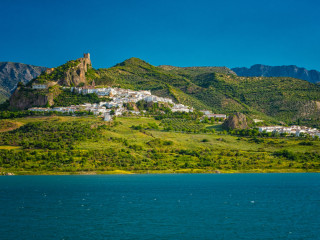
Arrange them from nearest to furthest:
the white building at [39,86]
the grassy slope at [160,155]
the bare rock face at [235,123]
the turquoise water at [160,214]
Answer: the turquoise water at [160,214] → the grassy slope at [160,155] → the bare rock face at [235,123] → the white building at [39,86]

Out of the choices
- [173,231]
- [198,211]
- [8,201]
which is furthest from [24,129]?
[173,231]

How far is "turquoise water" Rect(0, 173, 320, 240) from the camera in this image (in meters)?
37.3

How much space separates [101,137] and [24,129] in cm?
2941

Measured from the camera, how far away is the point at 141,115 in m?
185

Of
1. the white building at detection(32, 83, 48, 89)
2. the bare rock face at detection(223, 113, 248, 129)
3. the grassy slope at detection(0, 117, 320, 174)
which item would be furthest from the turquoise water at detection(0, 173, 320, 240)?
the white building at detection(32, 83, 48, 89)

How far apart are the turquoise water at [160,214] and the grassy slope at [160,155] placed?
124 ft

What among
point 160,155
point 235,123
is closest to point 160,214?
point 160,155

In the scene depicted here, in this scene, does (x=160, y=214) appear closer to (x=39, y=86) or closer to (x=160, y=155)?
(x=160, y=155)

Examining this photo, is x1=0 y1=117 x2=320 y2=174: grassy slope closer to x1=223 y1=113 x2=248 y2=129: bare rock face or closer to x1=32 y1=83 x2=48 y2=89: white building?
x1=223 y1=113 x2=248 y2=129: bare rock face

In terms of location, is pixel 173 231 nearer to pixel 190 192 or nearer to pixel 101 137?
pixel 190 192

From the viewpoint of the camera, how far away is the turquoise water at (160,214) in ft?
122

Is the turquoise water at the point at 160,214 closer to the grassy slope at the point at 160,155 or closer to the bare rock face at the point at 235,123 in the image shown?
the grassy slope at the point at 160,155


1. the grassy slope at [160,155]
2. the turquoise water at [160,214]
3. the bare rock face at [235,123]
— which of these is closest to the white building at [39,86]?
the grassy slope at [160,155]

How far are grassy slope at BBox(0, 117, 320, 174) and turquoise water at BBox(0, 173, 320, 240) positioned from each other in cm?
3777
